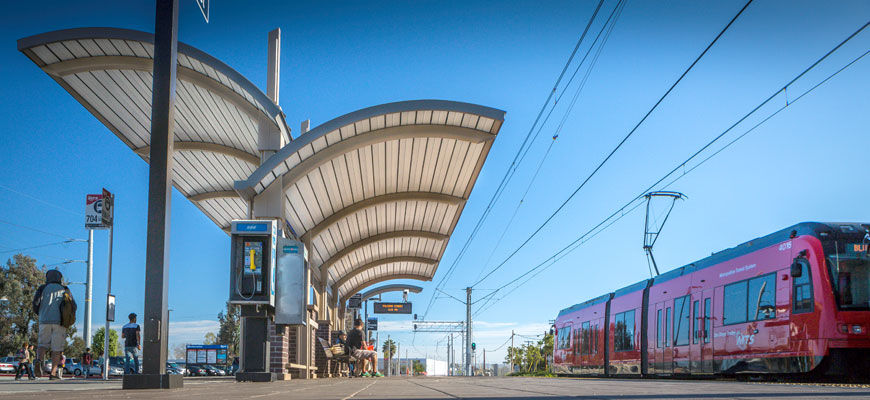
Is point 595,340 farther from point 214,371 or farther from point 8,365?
point 8,365

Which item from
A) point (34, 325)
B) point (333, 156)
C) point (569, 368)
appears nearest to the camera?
point (333, 156)

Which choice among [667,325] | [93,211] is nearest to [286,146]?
[667,325]

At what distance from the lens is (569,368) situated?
27609 millimetres

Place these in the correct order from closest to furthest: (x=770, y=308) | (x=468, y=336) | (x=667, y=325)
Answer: (x=770, y=308) → (x=667, y=325) → (x=468, y=336)

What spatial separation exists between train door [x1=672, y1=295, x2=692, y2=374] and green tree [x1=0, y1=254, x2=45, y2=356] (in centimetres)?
5663

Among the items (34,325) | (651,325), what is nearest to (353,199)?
(651,325)

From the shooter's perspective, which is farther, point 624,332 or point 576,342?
point 576,342

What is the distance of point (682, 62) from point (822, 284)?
4546mm

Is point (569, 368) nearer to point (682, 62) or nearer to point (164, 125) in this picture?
point (682, 62)

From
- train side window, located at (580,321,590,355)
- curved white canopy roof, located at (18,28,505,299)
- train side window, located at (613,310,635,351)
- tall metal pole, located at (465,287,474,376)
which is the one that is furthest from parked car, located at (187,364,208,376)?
train side window, located at (613,310,635,351)

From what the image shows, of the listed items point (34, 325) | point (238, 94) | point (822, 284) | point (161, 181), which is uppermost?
point (238, 94)

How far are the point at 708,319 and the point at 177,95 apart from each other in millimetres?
10838

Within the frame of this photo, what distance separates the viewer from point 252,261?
13273 mm

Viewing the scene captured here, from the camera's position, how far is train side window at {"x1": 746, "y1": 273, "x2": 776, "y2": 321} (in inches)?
531
